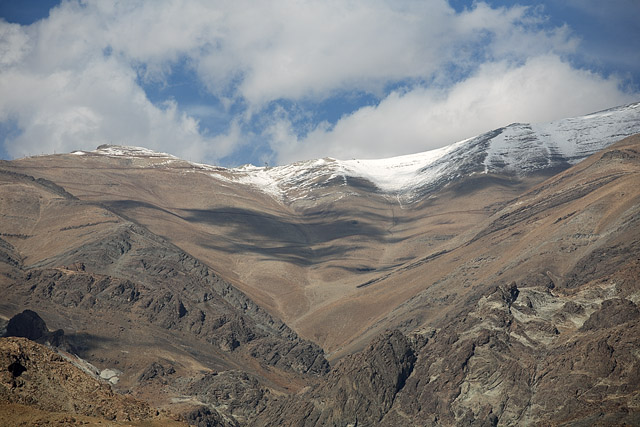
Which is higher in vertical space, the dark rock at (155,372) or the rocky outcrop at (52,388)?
the rocky outcrop at (52,388)

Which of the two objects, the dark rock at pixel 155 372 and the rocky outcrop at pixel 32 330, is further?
the dark rock at pixel 155 372

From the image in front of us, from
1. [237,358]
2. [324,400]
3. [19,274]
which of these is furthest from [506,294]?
[19,274]

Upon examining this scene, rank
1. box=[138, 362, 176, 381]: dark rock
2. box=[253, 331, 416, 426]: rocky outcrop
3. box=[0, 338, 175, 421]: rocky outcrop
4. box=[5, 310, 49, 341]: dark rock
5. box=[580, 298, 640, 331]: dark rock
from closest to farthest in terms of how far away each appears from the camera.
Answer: box=[0, 338, 175, 421]: rocky outcrop
box=[580, 298, 640, 331]: dark rock
box=[253, 331, 416, 426]: rocky outcrop
box=[5, 310, 49, 341]: dark rock
box=[138, 362, 176, 381]: dark rock

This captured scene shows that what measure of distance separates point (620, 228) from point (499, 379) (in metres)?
52.3

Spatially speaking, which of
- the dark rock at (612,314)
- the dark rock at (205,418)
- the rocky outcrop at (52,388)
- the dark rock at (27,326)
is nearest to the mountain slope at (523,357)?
the dark rock at (612,314)

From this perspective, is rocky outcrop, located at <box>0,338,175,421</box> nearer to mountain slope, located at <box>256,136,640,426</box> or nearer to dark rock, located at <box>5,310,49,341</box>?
mountain slope, located at <box>256,136,640,426</box>

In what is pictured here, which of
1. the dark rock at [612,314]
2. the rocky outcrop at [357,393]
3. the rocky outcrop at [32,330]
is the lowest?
the rocky outcrop at [357,393]

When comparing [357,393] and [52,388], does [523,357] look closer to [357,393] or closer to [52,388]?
[357,393]

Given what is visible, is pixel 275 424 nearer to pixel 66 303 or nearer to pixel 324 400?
pixel 324 400

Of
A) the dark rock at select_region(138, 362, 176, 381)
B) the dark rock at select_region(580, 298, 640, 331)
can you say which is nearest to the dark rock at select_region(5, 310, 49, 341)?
the dark rock at select_region(138, 362, 176, 381)

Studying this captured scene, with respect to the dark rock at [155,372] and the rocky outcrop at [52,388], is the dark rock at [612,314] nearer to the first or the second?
the dark rock at [155,372]

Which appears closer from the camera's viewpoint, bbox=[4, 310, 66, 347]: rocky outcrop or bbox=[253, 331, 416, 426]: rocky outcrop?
bbox=[253, 331, 416, 426]: rocky outcrop

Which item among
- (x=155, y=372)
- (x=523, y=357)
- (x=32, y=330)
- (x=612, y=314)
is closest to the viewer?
(x=612, y=314)

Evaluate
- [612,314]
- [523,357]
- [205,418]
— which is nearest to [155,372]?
[205,418]
